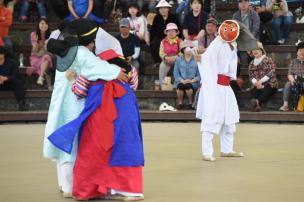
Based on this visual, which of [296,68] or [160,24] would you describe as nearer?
[296,68]

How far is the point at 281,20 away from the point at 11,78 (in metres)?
5.74

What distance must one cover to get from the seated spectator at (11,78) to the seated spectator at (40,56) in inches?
30.3

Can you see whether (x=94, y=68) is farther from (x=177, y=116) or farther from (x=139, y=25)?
(x=139, y=25)

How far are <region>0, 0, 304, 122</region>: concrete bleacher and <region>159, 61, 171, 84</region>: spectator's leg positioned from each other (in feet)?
0.99

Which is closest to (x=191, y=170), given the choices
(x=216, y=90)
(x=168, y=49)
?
(x=216, y=90)

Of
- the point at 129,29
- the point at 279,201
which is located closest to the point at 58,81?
the point at 279,201

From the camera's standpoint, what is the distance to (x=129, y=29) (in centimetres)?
1748

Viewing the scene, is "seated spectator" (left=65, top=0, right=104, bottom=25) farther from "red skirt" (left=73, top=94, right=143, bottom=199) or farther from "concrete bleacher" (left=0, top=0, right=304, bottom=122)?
"red skirt" (left=73, top=94, right=143, bottom=199)

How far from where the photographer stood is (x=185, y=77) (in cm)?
1645

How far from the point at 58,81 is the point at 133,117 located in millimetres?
767

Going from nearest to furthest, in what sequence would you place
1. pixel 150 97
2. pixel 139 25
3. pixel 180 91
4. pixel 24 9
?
pixel 180 91 → pixel 150 97 → pixel 139 25 → pixel 24 9

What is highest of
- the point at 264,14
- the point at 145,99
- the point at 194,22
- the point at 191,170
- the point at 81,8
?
the point at 81,8

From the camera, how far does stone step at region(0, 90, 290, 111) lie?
16628 mm

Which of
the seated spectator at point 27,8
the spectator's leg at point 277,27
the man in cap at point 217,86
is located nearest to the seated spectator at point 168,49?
the spectator's leg at point 277,27
